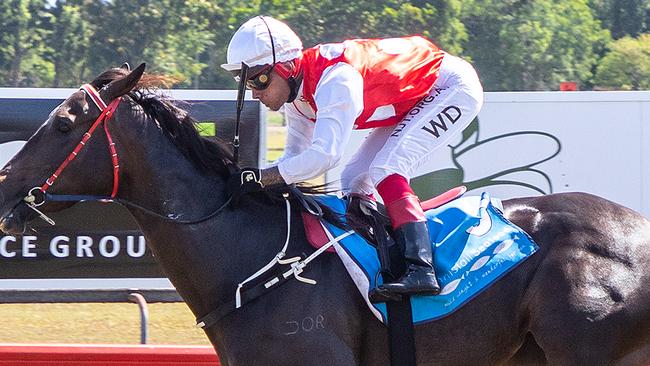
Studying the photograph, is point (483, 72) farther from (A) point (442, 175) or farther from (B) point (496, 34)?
(A) point (442, 175)

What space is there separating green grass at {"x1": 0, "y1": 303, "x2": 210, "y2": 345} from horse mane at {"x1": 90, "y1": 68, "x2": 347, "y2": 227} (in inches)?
130

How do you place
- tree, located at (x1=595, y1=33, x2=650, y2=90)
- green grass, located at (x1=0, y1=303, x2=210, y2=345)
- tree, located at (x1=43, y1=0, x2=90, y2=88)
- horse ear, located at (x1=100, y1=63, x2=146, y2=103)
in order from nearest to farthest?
horse ear, located at (x1=100, y1=63, x2=146, y2=103), green grass, located at (x1=0, y1=303, x2=210, y2=345), tree, located at (x1=595, y1=33, x2=650, y2=90), tree, located at (x1=43, y1=0, x2=90, y2=88)

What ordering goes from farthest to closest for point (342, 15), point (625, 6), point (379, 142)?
point (625, 6)
point (342, 15)
point (379, 142)

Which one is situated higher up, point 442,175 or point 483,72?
point 442,175

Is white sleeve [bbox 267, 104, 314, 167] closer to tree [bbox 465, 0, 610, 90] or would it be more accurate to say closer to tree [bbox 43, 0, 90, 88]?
tree [bbox 465, 0, 610, 90]

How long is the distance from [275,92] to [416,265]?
87 centimetres

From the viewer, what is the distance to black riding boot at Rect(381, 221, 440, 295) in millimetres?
3781

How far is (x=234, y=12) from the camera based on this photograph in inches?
1394

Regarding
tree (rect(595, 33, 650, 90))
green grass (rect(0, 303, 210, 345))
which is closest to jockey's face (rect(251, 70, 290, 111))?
green grass (rect(0, 303, 210, 345))

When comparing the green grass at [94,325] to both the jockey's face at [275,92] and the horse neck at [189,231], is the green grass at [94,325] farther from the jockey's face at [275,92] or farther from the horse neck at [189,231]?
the jockey's face at [275,92]

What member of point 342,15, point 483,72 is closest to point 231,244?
point 342,15

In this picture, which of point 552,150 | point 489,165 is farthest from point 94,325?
point 552,150

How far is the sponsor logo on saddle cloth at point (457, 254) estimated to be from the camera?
3867 mm

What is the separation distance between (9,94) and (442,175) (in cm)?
332
